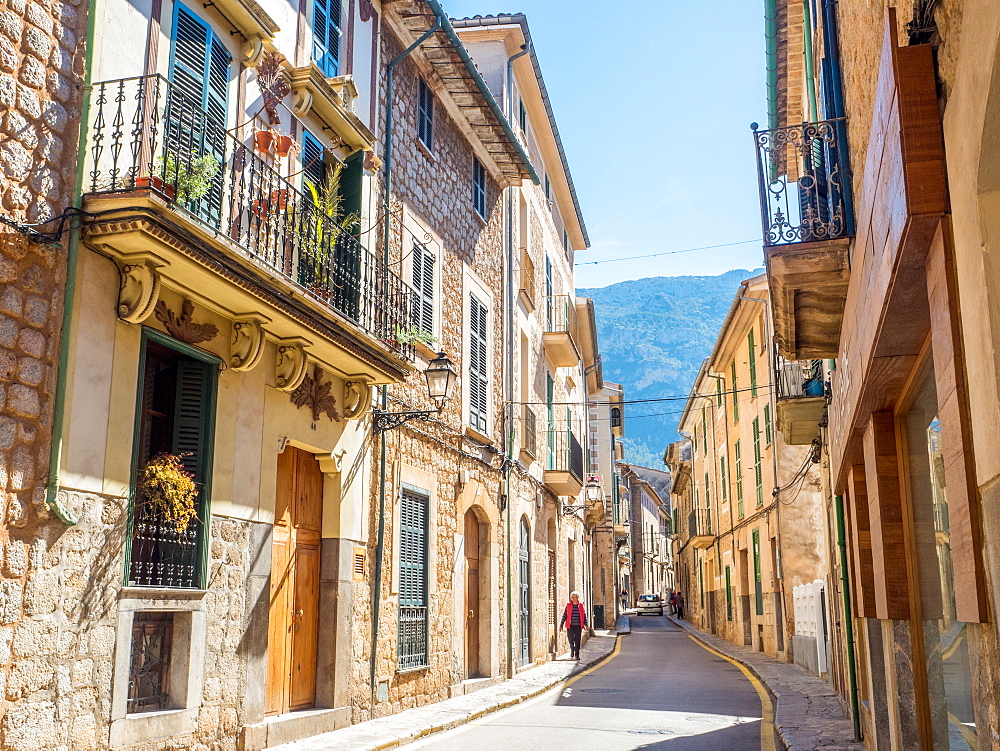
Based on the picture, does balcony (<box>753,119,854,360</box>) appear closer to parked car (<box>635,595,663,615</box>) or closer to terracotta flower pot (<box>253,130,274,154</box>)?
terracotta flower pot (<box>253,130,274,154</box>)

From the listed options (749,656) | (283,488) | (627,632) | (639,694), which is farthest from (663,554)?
(283,488)

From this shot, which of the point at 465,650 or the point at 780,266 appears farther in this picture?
the point at 465,650

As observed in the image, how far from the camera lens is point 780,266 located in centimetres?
920

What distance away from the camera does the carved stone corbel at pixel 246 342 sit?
901cm

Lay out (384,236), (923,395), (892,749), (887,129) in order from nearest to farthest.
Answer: (887,129) → (923,395) → (892,749) → (384,236)

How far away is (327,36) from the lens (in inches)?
447

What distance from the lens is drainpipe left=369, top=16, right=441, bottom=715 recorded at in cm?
1167

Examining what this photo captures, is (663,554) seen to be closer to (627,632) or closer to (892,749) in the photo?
(627,632)

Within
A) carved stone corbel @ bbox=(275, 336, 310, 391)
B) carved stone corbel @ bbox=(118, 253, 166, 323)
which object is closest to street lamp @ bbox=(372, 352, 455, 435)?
carved stone corbel @ bbox=(275, 336, 310, 391)

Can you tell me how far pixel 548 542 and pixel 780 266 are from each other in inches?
621

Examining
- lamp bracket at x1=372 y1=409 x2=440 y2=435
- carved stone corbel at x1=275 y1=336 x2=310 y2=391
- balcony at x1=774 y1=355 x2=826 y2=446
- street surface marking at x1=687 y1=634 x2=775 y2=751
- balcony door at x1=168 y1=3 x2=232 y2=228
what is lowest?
street surface marking at x1=687 y1=634 x2=775 y2=751

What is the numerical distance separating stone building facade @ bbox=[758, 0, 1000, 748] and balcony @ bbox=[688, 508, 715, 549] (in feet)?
89.2

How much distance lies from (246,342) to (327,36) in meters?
4.46

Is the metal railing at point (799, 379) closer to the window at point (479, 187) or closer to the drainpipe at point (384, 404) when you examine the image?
the window at point (479, 187)
